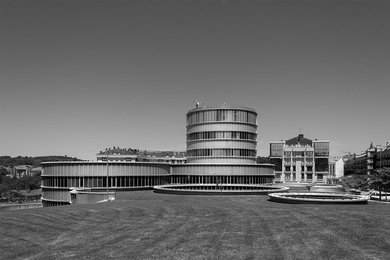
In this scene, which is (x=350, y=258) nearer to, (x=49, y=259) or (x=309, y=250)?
(x=309, y=250)

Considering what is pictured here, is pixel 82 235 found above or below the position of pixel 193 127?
below

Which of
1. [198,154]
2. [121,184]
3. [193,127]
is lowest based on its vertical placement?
[121,184]

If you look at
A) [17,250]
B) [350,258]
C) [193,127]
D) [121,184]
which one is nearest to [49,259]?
[17,250]

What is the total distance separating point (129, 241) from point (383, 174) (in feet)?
170

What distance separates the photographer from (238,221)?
1330 inches

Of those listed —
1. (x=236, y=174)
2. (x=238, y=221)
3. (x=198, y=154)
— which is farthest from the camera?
(x=198, y=154)

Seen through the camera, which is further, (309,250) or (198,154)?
(198,154)

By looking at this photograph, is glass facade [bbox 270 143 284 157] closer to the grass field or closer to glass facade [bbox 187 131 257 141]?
glass facade [bbox 187 131 257 141]

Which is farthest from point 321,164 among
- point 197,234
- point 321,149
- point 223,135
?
point 197,234

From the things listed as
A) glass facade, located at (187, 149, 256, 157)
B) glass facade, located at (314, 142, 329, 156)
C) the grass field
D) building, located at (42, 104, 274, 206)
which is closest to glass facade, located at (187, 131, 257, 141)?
building, located at (42, 104, 274, 206)

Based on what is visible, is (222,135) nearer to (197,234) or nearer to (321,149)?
(197,234)

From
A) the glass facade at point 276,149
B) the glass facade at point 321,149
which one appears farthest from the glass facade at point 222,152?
the glass facade at point 321,149

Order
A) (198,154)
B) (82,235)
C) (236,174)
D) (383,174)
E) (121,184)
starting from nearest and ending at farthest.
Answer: (82,235) < (383,174) < (121,184) < (236,174) < (198,154)

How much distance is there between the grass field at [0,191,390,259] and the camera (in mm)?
23688
